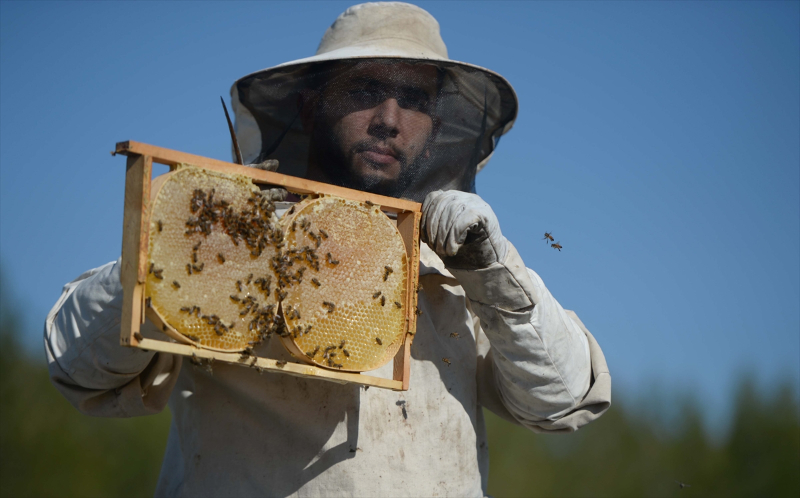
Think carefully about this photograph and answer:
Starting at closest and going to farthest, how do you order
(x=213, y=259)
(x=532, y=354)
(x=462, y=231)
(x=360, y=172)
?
(x=213, y=259) → (x=462, y=231) → (x=532, y=354) → (x=360, y=172)

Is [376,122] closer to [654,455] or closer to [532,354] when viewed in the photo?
[532,354]

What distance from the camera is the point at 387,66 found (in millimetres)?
3359

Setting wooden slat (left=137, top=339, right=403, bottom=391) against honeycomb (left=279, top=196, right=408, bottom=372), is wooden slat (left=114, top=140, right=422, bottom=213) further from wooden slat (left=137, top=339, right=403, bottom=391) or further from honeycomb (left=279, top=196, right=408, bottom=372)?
wooden slat (left=137, top=339, right=403, bottom=391)

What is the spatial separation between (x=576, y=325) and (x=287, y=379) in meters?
1.28

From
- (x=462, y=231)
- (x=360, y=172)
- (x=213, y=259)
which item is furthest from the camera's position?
(x=360, y=172)

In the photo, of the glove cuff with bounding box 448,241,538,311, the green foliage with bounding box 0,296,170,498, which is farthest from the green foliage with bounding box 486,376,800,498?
the glove cuff with bounding box 448,241,538,311

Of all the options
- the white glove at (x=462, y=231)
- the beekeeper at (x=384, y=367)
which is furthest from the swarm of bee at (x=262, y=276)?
the beekeeper at (x=384, y=367)

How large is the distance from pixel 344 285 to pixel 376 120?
1085mm

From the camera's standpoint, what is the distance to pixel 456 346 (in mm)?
3143

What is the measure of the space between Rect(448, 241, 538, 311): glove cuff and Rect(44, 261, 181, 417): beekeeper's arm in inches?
45.5

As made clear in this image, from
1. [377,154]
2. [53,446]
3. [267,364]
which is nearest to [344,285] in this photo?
[267,364]

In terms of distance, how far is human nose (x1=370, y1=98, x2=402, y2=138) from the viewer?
10.8ft

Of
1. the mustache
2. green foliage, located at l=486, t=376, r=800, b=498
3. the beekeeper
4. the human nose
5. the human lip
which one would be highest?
the human nose

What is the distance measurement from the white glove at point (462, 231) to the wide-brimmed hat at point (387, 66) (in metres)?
0.63
